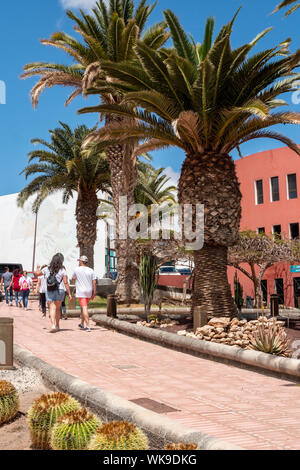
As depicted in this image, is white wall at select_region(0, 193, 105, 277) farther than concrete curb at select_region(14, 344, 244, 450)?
Yes

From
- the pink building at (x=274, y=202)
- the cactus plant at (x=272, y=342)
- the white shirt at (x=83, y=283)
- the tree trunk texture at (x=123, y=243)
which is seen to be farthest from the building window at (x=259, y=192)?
the cactus plant at (x=272, y=342)

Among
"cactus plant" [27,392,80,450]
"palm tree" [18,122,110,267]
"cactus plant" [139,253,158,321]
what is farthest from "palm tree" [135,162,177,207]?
"cactus plant" [27,392,80,450]

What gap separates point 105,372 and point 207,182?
6146mm

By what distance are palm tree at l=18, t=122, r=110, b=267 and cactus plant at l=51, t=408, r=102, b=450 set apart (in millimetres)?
20487

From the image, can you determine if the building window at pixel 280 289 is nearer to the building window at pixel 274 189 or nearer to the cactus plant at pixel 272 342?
the building window at pixel 274 189

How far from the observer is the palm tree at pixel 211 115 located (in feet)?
39.3

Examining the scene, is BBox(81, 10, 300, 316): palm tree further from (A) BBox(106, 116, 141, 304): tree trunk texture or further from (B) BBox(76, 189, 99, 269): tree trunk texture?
(B) BBox(76, 189, 99, 269): tree trunk texture

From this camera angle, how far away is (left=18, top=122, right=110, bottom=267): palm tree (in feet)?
84.1

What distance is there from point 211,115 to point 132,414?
904 cm

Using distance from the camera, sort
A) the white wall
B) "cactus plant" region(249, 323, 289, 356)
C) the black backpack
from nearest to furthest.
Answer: "cactus plant" region(249, 323, 289, 356) → the black backpack → the white wall

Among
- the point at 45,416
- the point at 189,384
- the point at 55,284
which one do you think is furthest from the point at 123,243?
the point at 45,416

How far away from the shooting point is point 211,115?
12.3m

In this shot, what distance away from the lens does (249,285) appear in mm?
36906

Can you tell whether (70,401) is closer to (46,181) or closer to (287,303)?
(46,181)
